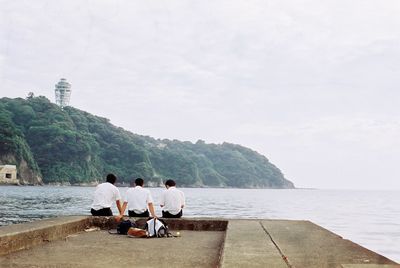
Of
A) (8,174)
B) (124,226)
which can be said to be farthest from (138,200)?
(8,174)

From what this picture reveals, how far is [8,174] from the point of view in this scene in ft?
392

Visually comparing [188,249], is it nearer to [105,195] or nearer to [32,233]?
[32,233]

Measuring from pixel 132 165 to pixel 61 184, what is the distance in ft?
84.8

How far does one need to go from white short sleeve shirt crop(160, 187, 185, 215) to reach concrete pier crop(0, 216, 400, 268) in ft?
5.24

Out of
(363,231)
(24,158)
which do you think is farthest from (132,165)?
(363,231)

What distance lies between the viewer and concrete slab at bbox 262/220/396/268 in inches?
208

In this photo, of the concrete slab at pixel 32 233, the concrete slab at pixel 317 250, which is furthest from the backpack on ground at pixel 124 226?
the concrete slab at pixel 317 250

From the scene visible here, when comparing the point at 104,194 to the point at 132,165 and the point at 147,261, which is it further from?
the point at 132,165

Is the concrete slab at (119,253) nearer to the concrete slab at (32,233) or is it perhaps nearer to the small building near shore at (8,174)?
the concrete slab at (32,233)

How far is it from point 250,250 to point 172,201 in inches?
225

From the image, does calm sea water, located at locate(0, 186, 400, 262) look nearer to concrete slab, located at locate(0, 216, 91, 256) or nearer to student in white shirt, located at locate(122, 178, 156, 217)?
student in white shirt, located at locate(122, 178, 156, 217)

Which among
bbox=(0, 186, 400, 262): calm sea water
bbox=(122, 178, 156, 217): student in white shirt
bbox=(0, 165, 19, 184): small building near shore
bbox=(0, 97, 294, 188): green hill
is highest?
bbox=(0, 97, 294, 188): green hill

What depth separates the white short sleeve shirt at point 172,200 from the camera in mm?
11633

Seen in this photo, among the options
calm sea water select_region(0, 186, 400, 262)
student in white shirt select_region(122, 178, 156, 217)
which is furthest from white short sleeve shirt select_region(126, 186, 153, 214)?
calm sea water select_region(0, 186, 400, 262)
